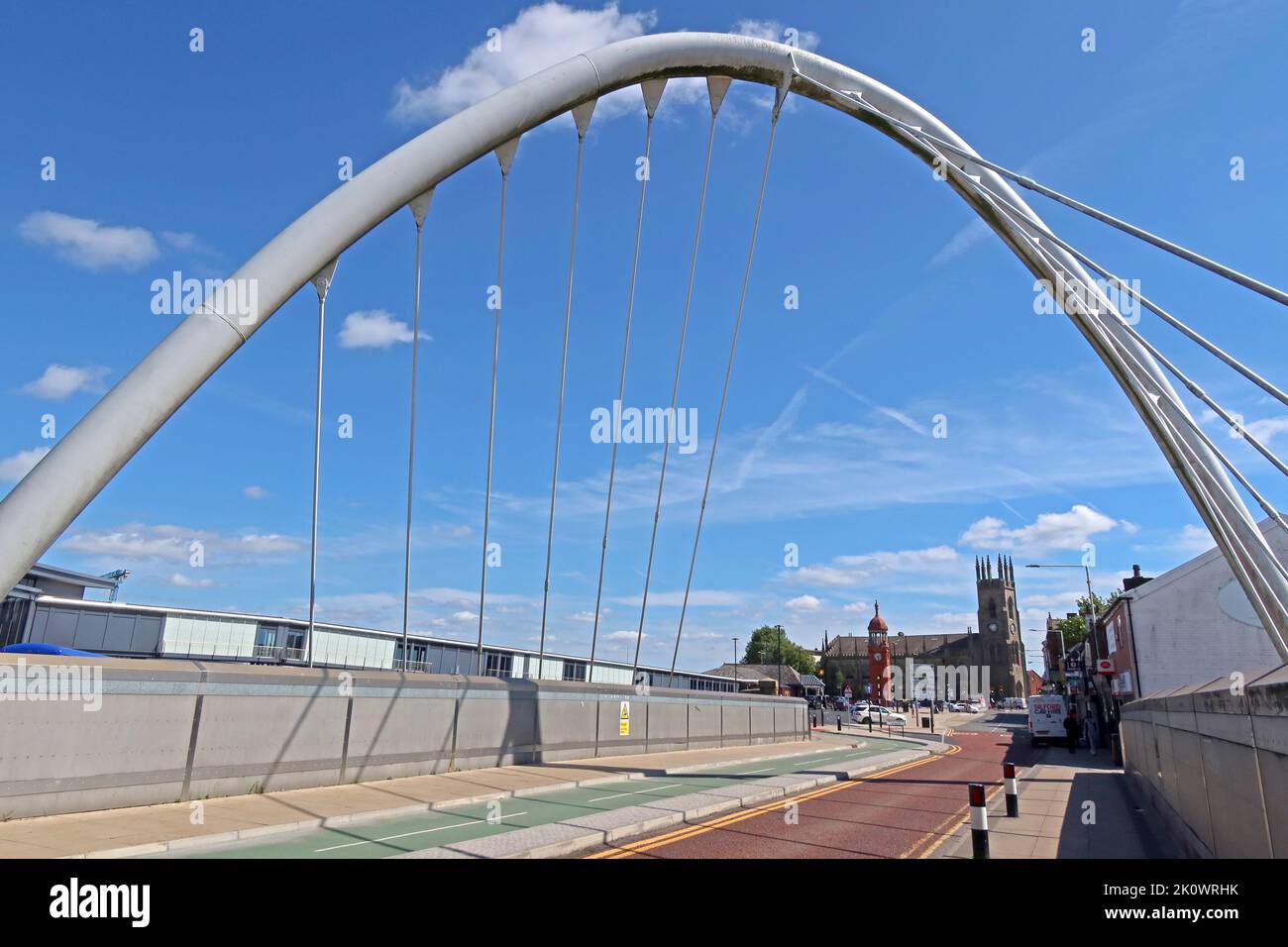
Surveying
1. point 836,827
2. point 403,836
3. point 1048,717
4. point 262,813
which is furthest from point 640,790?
point 1048,717

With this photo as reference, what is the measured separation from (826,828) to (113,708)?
33.2ft

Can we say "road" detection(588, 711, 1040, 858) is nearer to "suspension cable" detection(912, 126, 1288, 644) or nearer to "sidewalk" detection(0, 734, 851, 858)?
"sidewalk" detection(0, 734, 851, 858)

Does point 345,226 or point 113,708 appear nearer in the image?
point 113,708

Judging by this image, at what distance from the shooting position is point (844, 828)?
1195 centimetres

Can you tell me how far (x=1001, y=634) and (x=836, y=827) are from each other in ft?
519

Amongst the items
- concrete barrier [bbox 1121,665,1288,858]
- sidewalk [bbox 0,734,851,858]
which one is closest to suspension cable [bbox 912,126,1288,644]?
concrete barrier [bbox 1121,665,1288,858]

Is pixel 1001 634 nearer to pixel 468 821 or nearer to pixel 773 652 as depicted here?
pixel 773 652

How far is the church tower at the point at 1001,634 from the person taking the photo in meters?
148

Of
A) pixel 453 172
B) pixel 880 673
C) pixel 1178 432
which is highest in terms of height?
pixel 453 172

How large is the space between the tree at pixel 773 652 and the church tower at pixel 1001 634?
115 ft

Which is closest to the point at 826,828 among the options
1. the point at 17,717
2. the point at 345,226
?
the point at 17,717

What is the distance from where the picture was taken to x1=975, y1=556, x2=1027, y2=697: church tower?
486 ft
